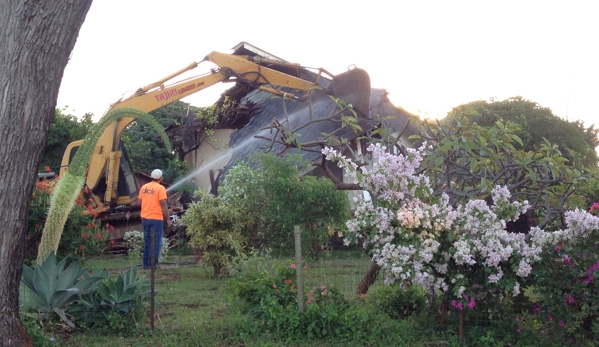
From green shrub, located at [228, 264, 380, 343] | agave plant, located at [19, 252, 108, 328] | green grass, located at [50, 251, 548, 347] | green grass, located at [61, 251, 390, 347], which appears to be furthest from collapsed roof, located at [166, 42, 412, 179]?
agave plant, located at [19, 252, 108, 328]

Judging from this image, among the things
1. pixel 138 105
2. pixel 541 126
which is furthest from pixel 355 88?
pixel 541 126

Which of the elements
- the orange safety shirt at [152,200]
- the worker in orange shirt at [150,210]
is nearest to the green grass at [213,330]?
the worker in orange shirt at [150,210]

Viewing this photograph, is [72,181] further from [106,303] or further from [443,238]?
[443,238]

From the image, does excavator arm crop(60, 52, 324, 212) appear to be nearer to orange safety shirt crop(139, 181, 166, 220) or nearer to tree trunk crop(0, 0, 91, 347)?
orange safety shirt crop(139, 181, 166, 220)

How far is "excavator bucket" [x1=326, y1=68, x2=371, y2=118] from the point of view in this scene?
528 inches

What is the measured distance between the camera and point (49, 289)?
6.34m

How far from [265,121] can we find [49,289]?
11.9 meters

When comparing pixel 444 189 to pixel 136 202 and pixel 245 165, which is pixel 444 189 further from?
pixel 136 202

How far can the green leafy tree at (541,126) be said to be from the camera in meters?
21.6

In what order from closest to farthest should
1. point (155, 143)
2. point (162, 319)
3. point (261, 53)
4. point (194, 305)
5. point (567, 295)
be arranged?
point (567, 295)
point (162, 319)
point (194, 305)
point (261, 53)
point (155, 143)

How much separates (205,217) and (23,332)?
16.5 ft

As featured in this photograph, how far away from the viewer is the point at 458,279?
5.69 m

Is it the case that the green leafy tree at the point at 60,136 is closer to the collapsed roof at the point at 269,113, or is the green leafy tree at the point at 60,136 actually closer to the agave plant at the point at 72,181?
the collapsed roof at the point at 269,113

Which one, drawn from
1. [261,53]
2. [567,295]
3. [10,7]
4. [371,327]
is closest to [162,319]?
[371,327]
